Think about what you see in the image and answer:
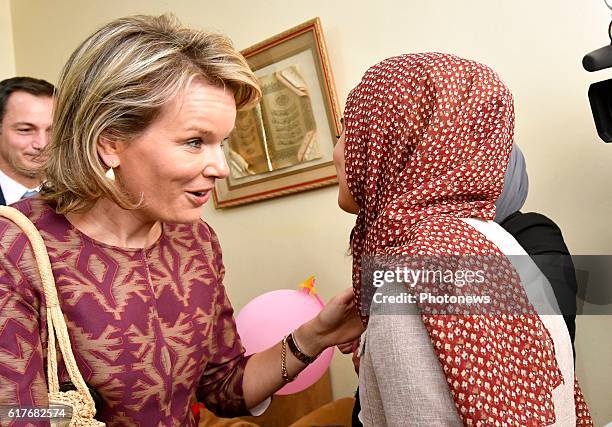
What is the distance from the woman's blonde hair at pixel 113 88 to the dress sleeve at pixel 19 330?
0.42 ft

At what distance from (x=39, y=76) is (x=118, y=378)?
10.2 ft

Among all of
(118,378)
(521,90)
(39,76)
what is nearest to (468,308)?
(118,378)

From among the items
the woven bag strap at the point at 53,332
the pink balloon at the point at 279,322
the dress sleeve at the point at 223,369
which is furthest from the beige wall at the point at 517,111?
the woven bag strap at the point at 53,332

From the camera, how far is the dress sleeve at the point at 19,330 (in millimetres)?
995

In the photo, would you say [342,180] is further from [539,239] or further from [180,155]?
[539,239]

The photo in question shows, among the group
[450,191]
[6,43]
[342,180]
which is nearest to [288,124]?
[342,180]

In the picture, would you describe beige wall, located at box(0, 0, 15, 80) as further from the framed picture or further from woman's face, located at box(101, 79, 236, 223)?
woman's face, located at box(101, 79, 236, 223)

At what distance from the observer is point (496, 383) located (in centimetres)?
88

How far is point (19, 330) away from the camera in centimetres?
103

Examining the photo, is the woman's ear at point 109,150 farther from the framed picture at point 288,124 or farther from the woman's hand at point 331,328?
the framed picture at point 288,124

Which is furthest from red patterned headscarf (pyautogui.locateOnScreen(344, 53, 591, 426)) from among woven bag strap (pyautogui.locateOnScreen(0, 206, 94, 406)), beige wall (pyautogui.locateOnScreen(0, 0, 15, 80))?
beige wall (pyautogui.locateOnScreen(0, 0, 15, 80))

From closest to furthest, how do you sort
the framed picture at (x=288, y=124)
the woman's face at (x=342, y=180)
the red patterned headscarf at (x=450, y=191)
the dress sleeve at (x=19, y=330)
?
the red patterned headscarf at (x=450, y=191) < the dress sleeve at (x=19, y=330) < the woman's face at (x=342, y=180) < the framed picture at (x=288, y=124)

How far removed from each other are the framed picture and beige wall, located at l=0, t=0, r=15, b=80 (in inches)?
83.0

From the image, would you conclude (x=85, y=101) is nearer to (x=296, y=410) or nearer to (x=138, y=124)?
(x=138, y=124)
